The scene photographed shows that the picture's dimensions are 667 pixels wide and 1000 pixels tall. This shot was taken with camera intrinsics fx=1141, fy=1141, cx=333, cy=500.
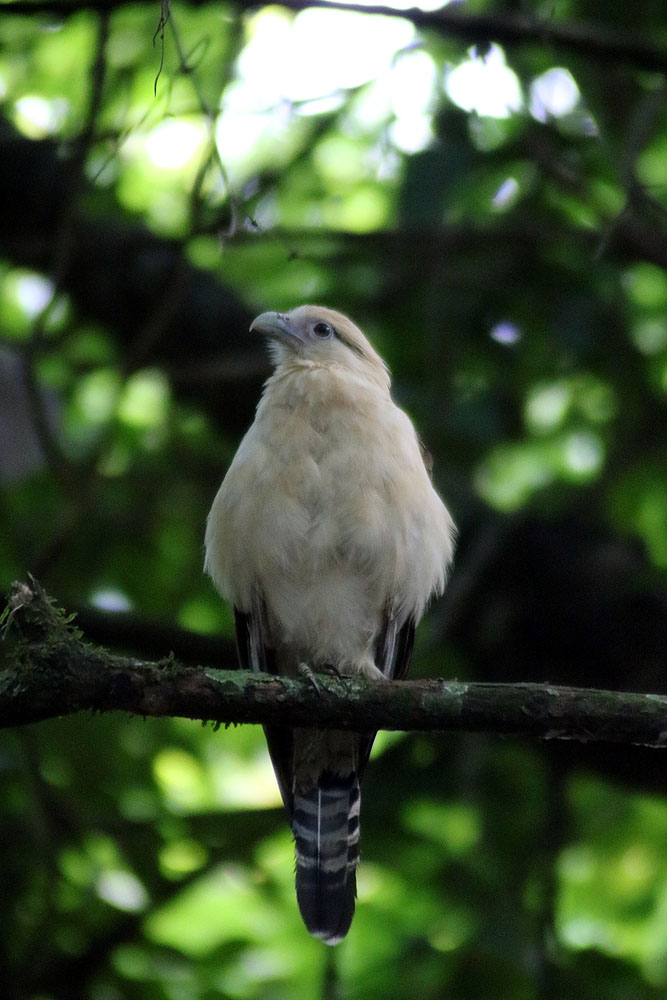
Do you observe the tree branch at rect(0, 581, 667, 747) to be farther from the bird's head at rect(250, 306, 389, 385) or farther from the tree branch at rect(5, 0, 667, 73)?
the tree branch at rect(5, 0, 667, 73)

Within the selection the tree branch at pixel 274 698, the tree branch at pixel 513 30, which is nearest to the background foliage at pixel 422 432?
the tree branch at pixel 513 30

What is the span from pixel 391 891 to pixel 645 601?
210 centimetres

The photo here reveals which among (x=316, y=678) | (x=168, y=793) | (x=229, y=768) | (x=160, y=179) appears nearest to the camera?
(x=316, y=678)

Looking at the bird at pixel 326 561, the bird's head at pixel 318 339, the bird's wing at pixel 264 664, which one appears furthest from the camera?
the bird's head at pixel 318 339

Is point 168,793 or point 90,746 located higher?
point 90,746

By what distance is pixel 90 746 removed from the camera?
643cm

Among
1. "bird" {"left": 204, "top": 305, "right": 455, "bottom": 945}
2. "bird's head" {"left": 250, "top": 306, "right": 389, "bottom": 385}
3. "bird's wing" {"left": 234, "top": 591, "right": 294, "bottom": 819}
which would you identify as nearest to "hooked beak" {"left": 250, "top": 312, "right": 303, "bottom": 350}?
"bird's head" {"left": 250, "top": 306, "right": 389, "bottom": 385}

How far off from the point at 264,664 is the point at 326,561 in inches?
28.8

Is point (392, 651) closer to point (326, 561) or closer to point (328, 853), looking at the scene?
point (326, 561)

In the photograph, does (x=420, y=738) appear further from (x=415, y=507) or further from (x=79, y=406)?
(x=79, y=406)

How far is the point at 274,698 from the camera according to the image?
3654 mm

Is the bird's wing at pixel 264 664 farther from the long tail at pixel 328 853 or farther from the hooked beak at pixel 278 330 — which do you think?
the hooked beak at pixel 278 330

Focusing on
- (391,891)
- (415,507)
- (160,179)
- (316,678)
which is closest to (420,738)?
(391,891)

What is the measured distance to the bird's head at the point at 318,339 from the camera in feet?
19.7
